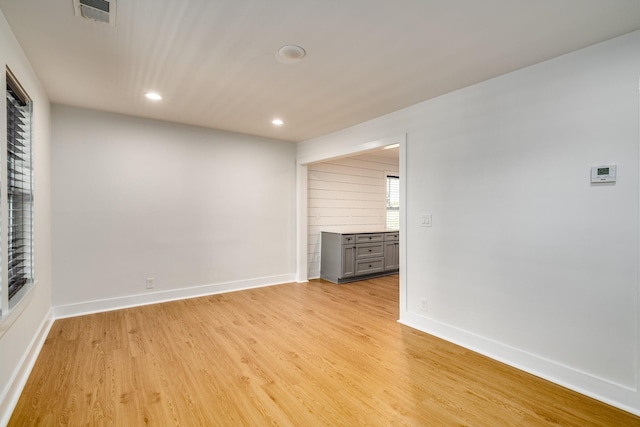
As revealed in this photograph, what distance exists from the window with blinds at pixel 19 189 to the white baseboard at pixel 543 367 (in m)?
3.59

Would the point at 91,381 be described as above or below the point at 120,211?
below

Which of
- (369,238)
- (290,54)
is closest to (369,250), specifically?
(369,238)

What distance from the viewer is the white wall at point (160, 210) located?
11.9 feet

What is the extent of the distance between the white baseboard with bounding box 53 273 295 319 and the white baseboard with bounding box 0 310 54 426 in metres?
0.59

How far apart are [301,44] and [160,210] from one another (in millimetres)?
3065

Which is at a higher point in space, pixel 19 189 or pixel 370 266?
pixel 19 189

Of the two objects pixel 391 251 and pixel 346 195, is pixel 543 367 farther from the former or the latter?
pixel 346 195

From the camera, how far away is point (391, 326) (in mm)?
3365

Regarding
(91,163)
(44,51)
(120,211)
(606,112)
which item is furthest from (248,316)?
(606,112)

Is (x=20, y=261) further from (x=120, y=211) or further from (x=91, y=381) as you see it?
(x=120, y=211)

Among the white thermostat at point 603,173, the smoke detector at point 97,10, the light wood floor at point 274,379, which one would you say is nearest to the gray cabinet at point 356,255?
the light wood floor at point 274,379

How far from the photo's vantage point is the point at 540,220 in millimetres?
2414

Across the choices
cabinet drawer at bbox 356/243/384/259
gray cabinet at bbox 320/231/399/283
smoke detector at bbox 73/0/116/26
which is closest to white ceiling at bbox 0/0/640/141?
smoke detector at bbox 73/0/116/26

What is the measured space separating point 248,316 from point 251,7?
122 inches
